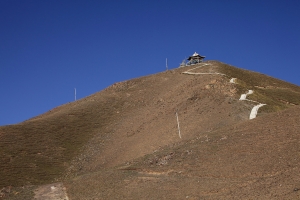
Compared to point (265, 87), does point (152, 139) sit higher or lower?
lower

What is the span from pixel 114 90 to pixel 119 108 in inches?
376

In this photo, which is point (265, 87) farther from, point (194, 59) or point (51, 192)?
point (51, 192)

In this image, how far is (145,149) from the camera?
3675cm

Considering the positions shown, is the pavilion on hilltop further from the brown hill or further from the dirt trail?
the dirt trail

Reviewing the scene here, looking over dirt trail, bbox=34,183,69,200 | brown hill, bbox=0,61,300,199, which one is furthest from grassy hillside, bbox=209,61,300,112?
dirt trail, bbox=34,183,69,200

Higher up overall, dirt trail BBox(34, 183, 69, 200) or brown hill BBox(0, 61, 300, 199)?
brown hill BBox(0, 61, 300, 199)

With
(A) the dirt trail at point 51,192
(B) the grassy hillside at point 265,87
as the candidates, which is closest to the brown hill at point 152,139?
(B) the grassy hillside at point 265,87

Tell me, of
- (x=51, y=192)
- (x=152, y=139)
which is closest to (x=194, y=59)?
(x=152, y=139)

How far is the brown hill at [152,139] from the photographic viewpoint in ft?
77.5

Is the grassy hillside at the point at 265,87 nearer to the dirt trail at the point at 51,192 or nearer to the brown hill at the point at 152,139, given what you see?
the brown hill at the point at 152,139

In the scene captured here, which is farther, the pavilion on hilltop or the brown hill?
the pavilion on hilltop

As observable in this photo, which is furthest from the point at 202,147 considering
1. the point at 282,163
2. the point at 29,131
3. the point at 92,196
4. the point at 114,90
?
the point at 114,90

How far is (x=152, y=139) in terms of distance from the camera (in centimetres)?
3916

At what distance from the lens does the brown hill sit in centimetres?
2362
